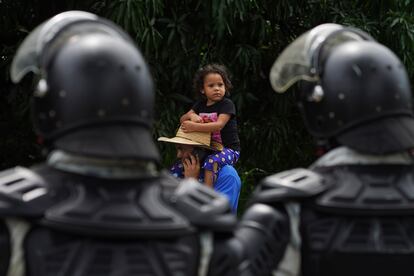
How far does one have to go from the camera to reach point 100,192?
301 cm

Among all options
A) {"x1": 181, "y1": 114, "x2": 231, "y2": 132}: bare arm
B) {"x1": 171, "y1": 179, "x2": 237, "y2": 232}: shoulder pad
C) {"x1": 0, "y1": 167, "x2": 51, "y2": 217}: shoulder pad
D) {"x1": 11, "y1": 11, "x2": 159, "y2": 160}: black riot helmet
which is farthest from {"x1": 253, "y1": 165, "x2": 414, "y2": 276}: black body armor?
{"x1": 181, "y1": 114, "x2": 231, "y2": 132}: bare arm

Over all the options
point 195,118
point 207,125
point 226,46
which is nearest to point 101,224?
point 207,125

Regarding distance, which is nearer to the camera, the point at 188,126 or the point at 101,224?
the point at 101,224

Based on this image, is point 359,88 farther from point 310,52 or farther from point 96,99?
point 96,99

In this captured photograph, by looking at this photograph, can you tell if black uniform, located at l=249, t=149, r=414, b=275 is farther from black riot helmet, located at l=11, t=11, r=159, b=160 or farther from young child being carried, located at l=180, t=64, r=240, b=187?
young child being carried, located at l=180, t=64, r=240, b=187

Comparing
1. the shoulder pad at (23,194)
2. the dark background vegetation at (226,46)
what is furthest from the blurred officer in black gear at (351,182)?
the dark background vegetation at (226,46)

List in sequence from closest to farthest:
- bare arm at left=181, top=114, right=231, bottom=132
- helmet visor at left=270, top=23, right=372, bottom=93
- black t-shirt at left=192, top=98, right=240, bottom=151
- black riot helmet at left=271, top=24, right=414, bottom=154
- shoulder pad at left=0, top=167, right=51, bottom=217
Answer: shoulder pad at left=0, top=167, right=51, bottom=217, black riot helmet at left=271, top=24, right=414, bottom=154, helmet visor at left=270, top=23, right=372, bottom=93, bare arm at left=181, top=114, right=231, bottom=132, black t-shirt at left=192, top=98, right=240, bottom=151

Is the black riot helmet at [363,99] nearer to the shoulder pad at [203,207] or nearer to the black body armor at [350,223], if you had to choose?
the black body armor at [350,223]

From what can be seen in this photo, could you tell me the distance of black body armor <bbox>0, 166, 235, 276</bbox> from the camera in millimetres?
2912

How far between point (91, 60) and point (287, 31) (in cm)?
699

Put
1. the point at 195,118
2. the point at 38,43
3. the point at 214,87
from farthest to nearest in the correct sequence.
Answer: the point at 214,87 → the point at 195,118 → the point at 38,43

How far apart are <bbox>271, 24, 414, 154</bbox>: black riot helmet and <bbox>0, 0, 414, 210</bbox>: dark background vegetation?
4.58 meters

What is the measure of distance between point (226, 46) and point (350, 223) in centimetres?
593

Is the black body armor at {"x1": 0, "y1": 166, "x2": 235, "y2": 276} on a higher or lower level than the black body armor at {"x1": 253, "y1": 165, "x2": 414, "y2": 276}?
higher
